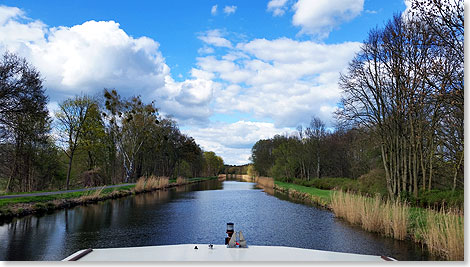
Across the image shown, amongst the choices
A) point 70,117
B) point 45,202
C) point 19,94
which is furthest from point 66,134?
point 19,94

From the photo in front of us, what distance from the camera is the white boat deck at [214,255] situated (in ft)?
13.2

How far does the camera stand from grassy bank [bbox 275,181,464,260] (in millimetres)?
5670

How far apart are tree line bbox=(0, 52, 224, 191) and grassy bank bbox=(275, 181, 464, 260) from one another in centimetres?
1229

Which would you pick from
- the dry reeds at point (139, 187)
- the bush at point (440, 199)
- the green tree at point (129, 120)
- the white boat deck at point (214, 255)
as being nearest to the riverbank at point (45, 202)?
the dry reeds at point (139, 187)

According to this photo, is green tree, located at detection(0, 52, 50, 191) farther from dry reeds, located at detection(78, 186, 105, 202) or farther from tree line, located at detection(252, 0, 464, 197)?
tree line, located at detection(252, 0, 464, 197)

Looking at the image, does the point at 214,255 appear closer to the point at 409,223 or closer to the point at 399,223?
the point at 399,223

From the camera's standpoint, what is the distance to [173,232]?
970 centimetres

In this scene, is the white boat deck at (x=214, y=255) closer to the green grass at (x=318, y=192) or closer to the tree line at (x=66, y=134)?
the tree line at (x=66, y=134)

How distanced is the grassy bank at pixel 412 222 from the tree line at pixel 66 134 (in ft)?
40.3

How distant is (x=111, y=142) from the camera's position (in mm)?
28922

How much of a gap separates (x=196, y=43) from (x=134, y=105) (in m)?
22.1

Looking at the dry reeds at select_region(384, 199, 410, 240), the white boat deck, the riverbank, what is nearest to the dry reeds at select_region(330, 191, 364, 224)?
the dry reeds at select_region(384, 199, 410, 240)

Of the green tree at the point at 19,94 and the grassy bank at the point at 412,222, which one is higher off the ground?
the green tree at the point at 19,94

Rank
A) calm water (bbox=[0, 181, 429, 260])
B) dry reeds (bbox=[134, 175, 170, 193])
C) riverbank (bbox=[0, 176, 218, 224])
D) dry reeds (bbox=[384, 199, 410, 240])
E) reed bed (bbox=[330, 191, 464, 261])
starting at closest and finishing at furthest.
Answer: reed bed (bbox=[330, 191, 464, 261])
calm water (bbox=[0, 181, 429, 260])
dry reeds (bbox=[384, 199, 410, 240])
riverbank (bbox=[0, 176, 218, 224])
dry reeds (bbox=[134, 175, 170, 193])
